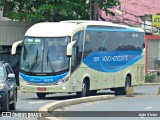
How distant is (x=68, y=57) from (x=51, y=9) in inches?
476

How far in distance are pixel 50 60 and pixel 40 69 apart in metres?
0.61

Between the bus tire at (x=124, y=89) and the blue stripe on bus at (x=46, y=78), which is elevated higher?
the blue stripe on bus at (x=46, y=78)

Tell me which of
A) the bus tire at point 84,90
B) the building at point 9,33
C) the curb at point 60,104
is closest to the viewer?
the curb at point 60,104

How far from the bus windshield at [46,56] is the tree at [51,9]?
11200 millimetres

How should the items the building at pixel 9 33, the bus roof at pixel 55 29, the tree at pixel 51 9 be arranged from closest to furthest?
1. the bus roof at pixel 55 29
2. the tree at pixel 51 9
3. the building at pixel 9 33

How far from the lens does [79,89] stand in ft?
92.2

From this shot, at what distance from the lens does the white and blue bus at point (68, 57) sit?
27.3 metres

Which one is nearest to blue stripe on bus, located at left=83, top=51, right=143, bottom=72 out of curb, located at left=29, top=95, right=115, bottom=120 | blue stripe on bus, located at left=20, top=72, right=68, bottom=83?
blue stripe on bus, located at left=20, top=72, right=68, bottom=83

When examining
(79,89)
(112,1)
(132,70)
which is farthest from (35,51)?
(112,1)

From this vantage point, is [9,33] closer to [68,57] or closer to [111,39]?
[111,39]

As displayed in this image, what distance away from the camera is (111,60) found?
31422 millimetres

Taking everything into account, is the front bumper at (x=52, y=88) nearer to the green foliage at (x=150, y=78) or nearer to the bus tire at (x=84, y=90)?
the bus tire at (x=84, y=90)

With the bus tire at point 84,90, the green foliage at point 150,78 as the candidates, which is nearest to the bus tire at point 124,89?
the bus tire at point 84,90

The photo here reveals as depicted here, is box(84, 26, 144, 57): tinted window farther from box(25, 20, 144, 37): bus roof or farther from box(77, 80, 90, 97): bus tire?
box(77, 80, 90, 97): bus tire
